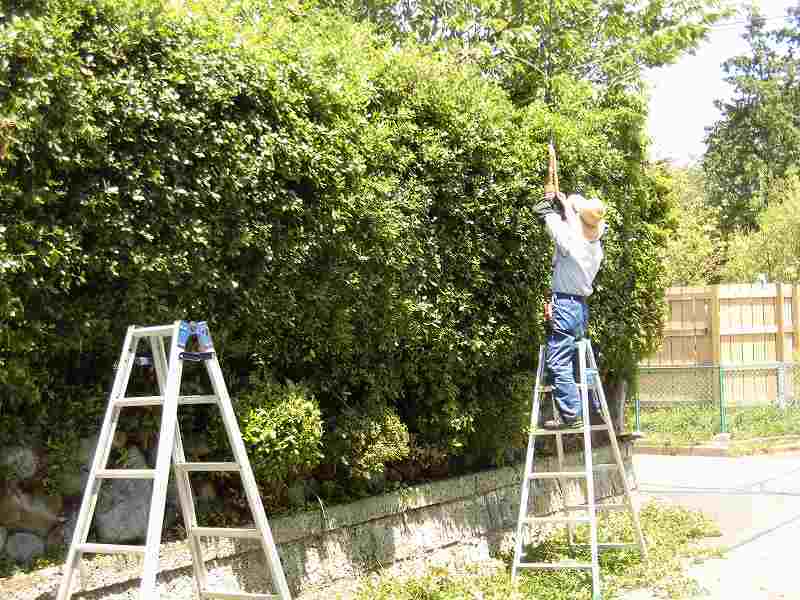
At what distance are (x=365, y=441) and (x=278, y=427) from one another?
103 cm

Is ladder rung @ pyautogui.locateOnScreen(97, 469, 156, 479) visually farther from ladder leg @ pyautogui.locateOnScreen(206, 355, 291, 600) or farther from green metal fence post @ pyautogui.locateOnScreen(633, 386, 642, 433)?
green metal fence post @ pyautogui.locateOnScreen(633, 386, 642, 433)

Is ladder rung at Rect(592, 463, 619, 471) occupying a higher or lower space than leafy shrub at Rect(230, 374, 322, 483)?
lower

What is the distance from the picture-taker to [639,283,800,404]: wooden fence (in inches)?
685

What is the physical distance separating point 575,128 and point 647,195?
159cm

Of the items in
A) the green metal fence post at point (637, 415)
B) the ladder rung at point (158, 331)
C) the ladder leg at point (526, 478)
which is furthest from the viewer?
the green metal fence post at point (637, 415)

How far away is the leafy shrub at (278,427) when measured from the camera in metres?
5.66

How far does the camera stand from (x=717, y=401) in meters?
17.1

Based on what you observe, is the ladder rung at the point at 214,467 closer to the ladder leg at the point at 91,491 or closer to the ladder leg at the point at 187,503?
the ladder leg at the point at 187,503

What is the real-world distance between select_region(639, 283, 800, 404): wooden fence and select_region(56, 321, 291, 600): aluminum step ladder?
13700 mm

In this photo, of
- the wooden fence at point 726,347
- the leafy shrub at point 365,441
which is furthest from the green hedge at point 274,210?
the wooden fence at point 726,347

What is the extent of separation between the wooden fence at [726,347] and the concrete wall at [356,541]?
884 centimetres

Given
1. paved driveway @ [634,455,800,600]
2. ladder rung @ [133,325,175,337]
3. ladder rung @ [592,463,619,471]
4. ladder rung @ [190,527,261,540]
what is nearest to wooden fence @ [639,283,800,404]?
paved driveway @ [634,455,800,600]

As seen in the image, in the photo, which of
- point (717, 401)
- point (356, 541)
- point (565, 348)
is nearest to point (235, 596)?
point (356, 541)

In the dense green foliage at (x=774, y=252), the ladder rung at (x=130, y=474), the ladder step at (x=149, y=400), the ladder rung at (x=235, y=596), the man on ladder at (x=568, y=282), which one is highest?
the dense green foliage at (x=774, y=252)
